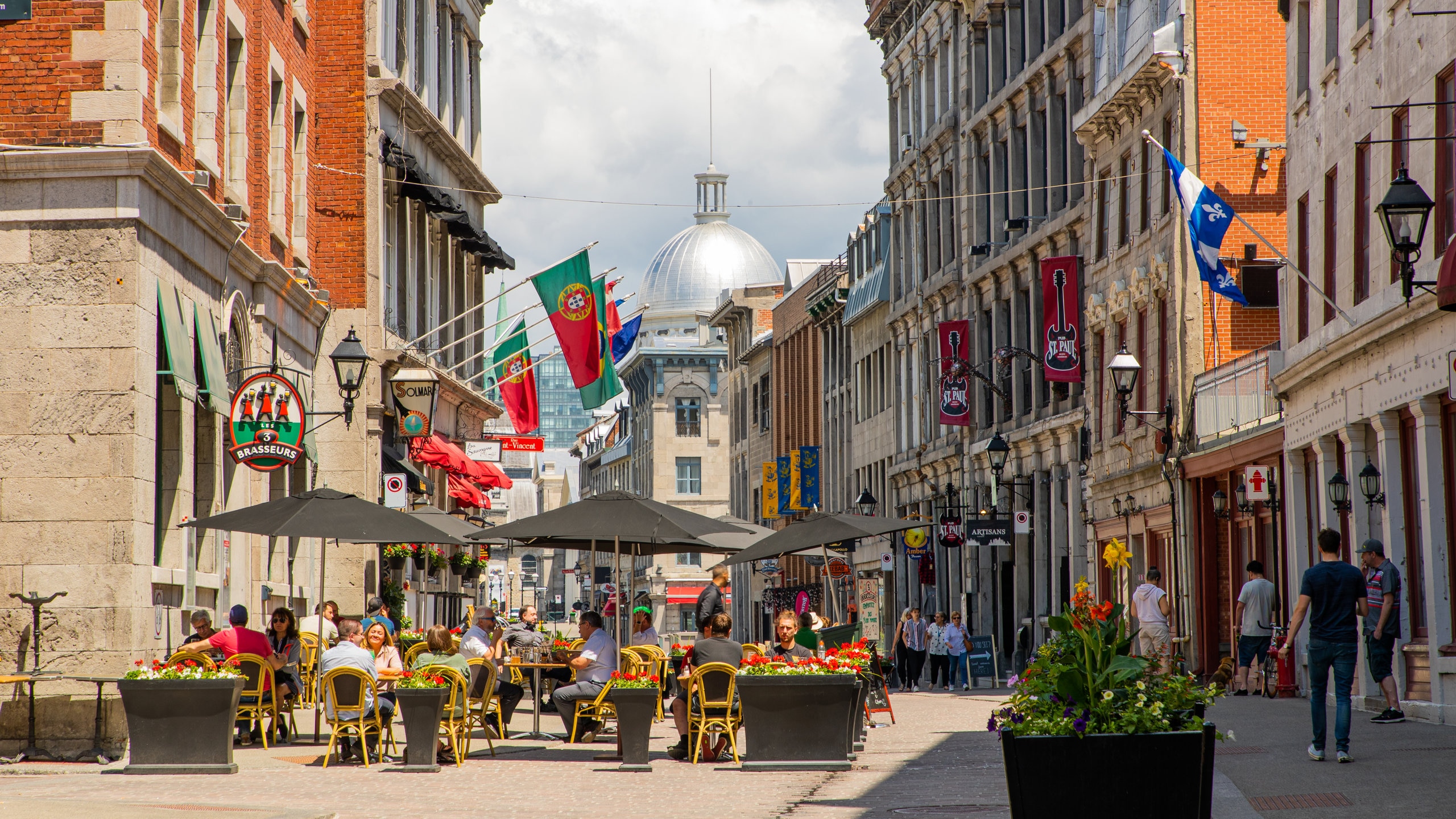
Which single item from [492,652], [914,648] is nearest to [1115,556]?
[914,648]

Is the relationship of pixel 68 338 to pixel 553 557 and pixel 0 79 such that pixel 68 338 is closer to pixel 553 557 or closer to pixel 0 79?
pixel 0 79

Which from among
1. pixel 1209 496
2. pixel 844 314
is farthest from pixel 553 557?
pixel 1209 496

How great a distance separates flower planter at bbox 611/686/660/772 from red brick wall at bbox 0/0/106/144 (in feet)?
23.2

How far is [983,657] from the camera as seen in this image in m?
37.2

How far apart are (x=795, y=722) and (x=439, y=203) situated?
23971 millimetres

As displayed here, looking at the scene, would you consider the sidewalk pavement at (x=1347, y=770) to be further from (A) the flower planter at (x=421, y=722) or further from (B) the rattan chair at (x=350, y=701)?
(B) the rattan chair at (x=350, y=701)

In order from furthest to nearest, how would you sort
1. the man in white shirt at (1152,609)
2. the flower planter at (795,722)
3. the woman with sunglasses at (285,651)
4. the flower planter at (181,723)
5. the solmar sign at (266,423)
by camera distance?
the man in white shirt at (1152,609) → the solmar sign at (266,423) → the woman with sunglasses at (285,651) → the flower planter at (795,722) → the flower planter at (181,723)

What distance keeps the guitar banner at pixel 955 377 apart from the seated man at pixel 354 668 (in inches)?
1171

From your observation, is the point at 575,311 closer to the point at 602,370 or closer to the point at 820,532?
the point at 602,370

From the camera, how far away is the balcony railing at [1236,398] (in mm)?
28609

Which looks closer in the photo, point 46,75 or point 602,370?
point 46,75

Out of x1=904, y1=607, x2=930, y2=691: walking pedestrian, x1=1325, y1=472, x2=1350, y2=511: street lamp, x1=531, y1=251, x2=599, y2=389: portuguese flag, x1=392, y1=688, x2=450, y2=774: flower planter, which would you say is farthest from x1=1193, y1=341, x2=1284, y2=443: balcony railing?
x1=392, y1=688, x2=450, y2=774: flower planter

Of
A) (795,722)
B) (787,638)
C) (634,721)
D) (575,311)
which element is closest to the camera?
(795,722)

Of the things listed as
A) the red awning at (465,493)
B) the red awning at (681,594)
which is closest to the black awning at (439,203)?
the red awning at (465,493)
